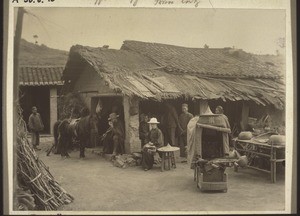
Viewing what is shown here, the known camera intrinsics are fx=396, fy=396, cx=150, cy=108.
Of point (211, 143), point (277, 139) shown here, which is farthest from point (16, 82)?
point (277, 139)

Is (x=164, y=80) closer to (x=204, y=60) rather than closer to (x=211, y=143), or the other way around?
(x=204, y=60)

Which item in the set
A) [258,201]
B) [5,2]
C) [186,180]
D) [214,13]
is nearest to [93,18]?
[5,2]

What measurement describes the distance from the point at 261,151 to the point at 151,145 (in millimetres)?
965

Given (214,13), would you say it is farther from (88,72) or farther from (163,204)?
(163,204)

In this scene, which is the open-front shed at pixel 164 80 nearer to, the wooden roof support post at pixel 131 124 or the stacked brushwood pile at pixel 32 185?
the wooden roof support post at pixel 131 124

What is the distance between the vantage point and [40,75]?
123 inches

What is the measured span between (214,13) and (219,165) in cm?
119

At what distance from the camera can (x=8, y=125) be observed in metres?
3.02

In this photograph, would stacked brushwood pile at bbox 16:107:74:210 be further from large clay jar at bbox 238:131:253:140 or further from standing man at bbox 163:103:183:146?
large clay jar at bbox 238:131:253:140

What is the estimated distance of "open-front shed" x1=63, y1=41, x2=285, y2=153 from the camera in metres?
3.15

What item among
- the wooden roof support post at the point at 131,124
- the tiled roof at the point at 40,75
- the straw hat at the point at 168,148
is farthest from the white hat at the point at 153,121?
the tiled roof at the point at 40,75

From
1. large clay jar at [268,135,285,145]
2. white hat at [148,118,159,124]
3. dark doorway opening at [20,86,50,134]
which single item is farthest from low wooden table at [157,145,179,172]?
dark doorway opening at [20,86,50,134]

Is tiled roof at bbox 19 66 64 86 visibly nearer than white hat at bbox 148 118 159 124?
Yes

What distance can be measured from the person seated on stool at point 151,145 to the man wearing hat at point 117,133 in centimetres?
19
